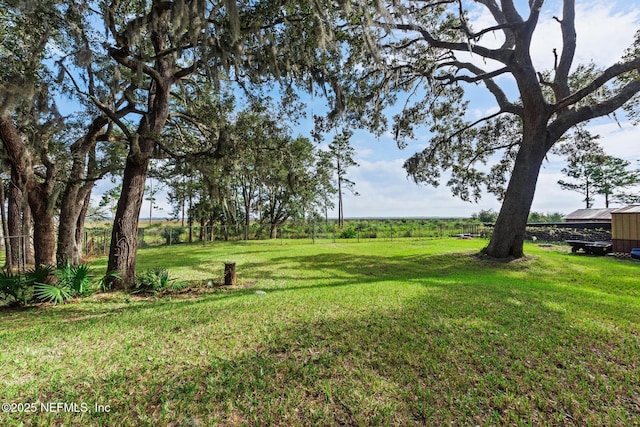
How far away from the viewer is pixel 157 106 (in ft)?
19.8

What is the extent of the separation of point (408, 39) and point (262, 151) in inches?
262

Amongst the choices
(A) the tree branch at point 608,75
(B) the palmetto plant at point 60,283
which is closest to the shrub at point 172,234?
(B) the palmetto plant at point 60,283

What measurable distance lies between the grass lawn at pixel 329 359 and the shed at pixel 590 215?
2185 cm

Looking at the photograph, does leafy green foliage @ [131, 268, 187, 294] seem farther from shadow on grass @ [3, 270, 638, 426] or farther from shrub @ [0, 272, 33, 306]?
shadow on grass @ [3, 270, 638, 426]

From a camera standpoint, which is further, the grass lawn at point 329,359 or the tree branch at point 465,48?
the tree branch at point 465,48

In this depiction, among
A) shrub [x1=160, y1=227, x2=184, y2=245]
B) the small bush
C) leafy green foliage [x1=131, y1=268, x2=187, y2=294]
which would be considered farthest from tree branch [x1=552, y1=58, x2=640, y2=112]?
shrub [x1=160, y1=227, x2=184, y2=245]

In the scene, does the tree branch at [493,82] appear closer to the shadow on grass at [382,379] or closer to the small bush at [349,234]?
the shadow on grass at [382,379]

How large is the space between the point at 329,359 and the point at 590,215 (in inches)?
1170

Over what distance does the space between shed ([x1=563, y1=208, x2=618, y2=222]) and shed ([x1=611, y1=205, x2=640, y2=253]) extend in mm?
11848

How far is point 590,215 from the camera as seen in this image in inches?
869

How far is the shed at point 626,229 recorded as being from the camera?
1048 cm

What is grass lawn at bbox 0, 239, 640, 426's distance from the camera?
1997mm

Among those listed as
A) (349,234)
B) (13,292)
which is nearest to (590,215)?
(349,234)

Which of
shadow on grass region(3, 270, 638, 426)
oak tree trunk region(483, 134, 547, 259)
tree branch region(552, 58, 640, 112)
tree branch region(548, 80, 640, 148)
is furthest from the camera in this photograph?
oak tree trunk region(483, 134, 547, 259)
